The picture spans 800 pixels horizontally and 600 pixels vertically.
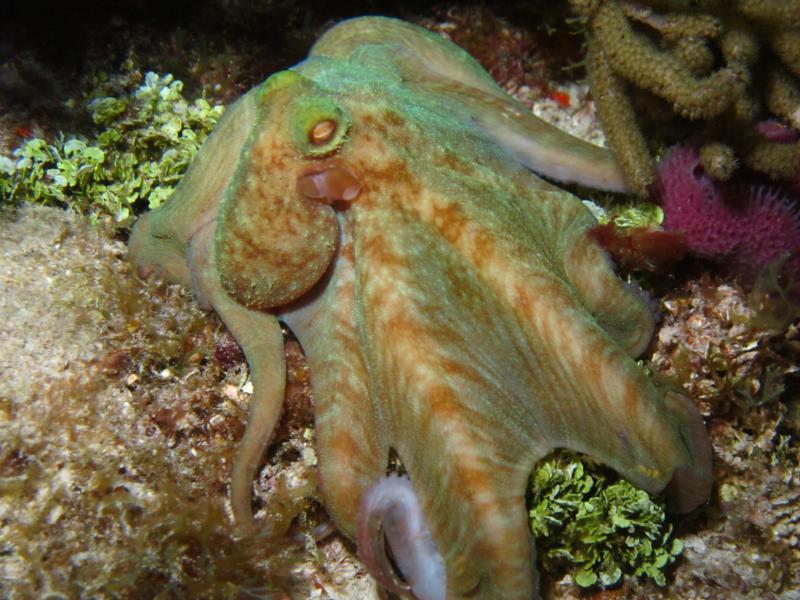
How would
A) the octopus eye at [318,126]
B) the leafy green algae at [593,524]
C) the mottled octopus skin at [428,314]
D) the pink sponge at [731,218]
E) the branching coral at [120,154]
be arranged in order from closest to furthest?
1. the mottled octopus skin at [428,314]
2. the octopus eye at [318,126]
3. the leafy green algae at [593,524]
4. the pink sponge at [731,218]
5. the branching coral at [120,154]

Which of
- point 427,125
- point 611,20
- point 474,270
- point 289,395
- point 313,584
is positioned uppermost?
point 611,20

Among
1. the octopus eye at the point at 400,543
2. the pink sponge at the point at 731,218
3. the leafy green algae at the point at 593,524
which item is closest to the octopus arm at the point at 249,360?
the octopus eye at the point at 400,543

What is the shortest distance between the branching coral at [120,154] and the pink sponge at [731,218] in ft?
9.74

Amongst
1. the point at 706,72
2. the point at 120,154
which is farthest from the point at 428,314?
the point at 120,154

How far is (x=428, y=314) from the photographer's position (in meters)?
2.63

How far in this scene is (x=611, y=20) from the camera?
10.8 feet

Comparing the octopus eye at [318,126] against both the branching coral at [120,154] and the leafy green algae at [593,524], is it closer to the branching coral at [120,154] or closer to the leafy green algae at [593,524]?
the branching coral at [120,154]

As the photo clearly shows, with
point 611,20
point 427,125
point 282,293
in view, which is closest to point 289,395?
point 282,293

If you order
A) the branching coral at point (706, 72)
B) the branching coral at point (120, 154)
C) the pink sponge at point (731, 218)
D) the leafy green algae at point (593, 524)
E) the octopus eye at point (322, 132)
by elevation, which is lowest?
the leafy green algae at point (593, 524)

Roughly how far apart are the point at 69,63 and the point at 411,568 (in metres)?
3.90

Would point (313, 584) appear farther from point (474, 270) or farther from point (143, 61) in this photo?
point (143, 61)

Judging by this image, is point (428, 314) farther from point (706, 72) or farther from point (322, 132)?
point (706, 72)

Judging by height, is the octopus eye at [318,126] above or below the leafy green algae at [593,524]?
above

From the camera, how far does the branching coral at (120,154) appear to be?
3.68 m
